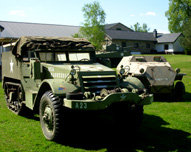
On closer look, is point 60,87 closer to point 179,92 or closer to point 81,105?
point 81,105

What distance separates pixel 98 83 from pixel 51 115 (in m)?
1.10

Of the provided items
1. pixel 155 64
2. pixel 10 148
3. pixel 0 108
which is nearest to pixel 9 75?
pixel 0 108

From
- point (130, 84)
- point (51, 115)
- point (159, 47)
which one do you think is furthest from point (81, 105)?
point (159, 47)

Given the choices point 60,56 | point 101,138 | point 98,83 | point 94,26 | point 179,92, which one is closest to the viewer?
point 98,83

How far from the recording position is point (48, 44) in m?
7.18

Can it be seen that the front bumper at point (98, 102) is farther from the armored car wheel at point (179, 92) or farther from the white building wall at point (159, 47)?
the white building wall at point (159, 47)

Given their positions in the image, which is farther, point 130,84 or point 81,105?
point 130,84

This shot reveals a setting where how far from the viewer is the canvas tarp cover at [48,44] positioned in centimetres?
708

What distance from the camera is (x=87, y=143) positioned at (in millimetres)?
5691

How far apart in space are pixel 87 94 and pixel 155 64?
6.11 metres

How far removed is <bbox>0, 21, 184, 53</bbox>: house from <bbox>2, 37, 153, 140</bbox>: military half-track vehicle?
2740 centimetres

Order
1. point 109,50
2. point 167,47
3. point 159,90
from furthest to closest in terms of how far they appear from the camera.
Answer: point 167,47 → point 109,50 → point 159,90

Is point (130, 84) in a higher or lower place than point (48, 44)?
lower

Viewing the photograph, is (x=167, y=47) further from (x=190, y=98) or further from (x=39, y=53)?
(x=39, y=53)
